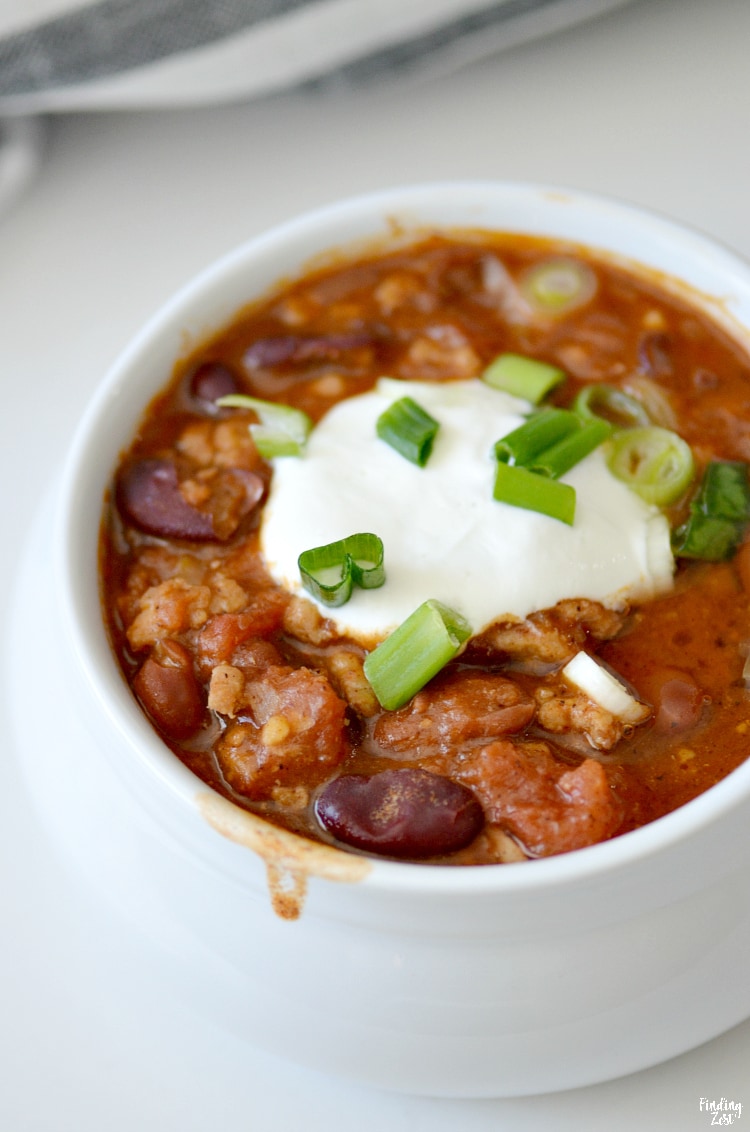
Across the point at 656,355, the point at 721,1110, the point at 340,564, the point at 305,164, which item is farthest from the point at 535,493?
the point at 305,164

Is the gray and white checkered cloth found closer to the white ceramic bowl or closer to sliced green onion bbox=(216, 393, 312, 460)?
sliced green onion bbox=(216, 393, 312, 460)

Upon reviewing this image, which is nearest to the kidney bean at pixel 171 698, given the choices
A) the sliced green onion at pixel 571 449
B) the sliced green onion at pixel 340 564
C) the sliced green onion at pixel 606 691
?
the sliced green onion at pixel 340 564

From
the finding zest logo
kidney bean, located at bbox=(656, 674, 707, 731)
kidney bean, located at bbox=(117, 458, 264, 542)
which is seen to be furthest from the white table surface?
the finding zest logo

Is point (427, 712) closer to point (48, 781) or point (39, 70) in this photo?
point (48, 781)

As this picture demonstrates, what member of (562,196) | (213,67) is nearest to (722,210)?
(562,196)

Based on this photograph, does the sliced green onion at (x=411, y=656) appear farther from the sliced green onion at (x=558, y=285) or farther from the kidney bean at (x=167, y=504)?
the sliced green onion at (x=558, y=285)
